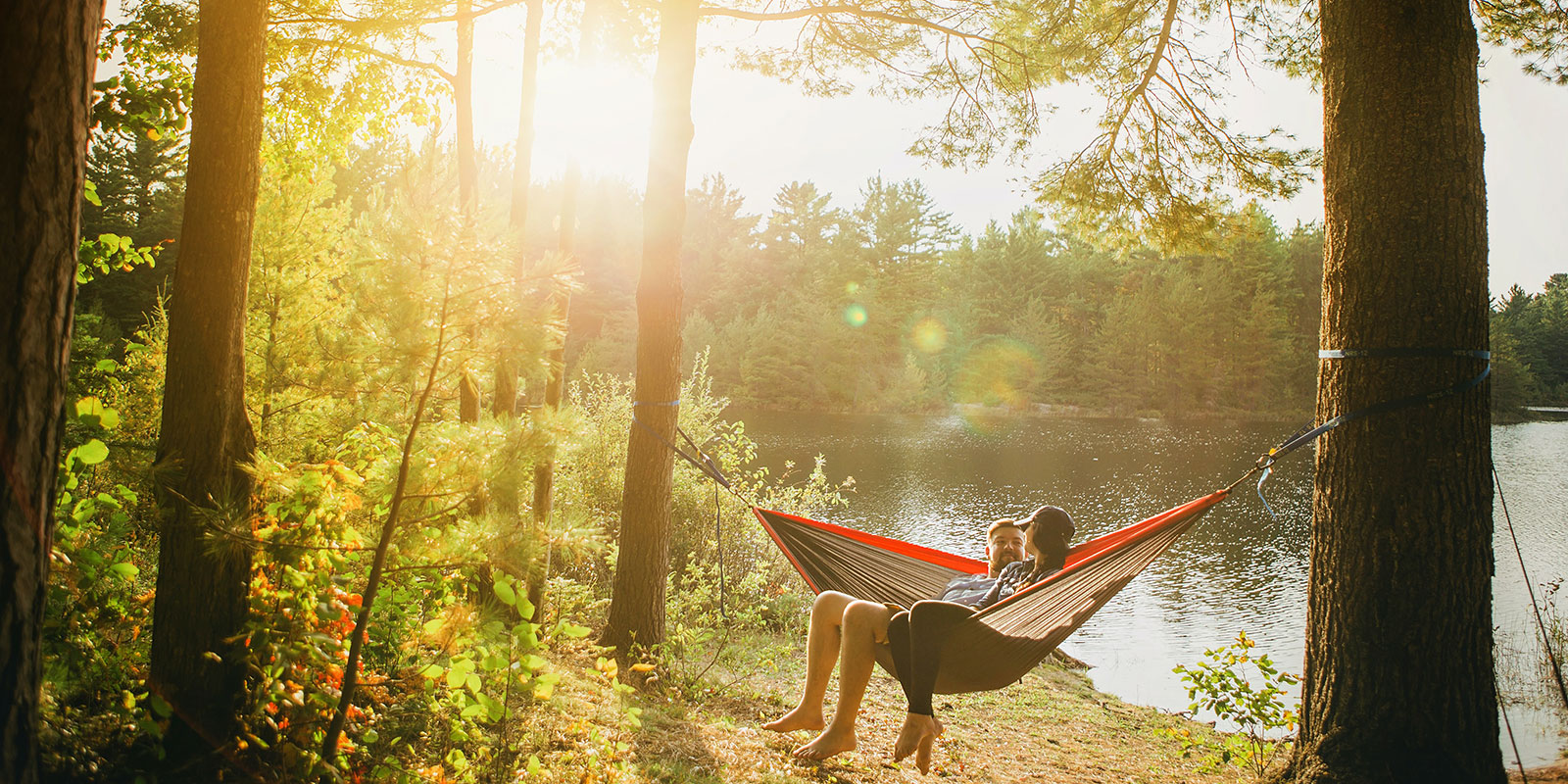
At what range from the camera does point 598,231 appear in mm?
28000

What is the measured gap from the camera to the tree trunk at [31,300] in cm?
79

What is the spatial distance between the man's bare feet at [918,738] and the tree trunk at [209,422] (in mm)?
1360

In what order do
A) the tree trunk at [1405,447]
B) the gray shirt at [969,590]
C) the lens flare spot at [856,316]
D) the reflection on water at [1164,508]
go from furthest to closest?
the lens flare spot at [856,316] < the reflection on water at [1164,508] < the gray shirt at [969,590] < the tree trunk at [1405,447]

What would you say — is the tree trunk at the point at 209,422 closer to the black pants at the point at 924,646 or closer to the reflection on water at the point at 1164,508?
the black pants at the point at 924,646

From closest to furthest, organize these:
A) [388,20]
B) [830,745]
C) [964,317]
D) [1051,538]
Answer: [830,745] < [1051,538] < [388,20] < [964,317]

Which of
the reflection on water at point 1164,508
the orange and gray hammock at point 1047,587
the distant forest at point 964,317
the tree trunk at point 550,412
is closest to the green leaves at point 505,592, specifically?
the tree trunk at point 550,412

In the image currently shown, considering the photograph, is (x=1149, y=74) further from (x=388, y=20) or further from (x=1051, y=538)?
(x=388, y=20)

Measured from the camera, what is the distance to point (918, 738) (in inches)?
72.7

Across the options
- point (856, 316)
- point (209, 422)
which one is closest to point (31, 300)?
point (209, 422)

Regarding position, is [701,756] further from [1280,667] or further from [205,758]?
[1280,667]

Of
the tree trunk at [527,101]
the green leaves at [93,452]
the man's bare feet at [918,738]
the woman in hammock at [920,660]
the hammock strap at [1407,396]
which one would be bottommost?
the man's bare feet at [918,738]

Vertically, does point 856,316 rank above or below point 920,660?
above

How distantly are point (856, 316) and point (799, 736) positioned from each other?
22.8 meters

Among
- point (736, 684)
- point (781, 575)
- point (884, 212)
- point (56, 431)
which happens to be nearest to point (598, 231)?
point (884, 212)
